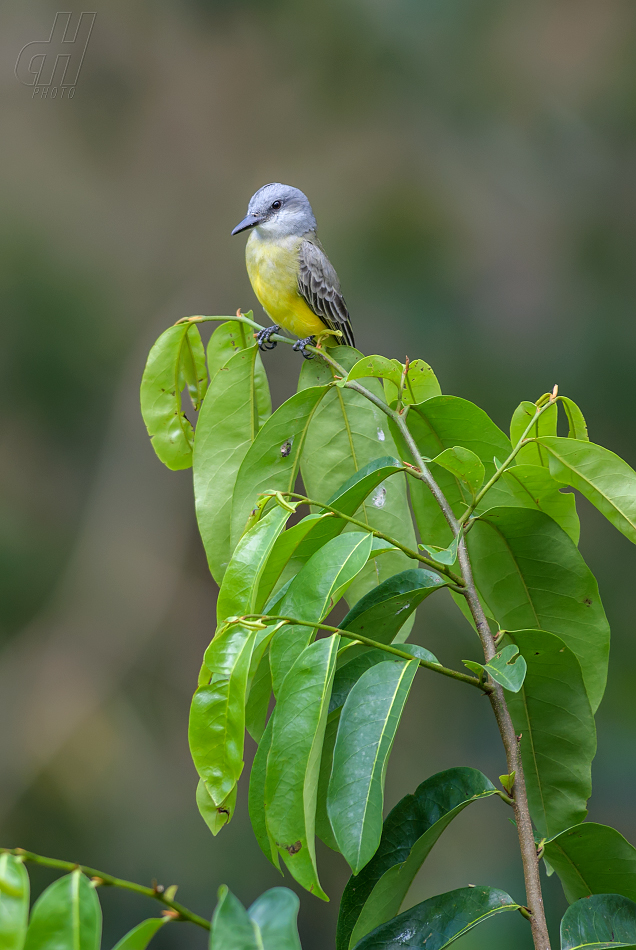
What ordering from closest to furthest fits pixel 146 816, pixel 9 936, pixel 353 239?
pixel 9 936 → pixel 146 816 → pixel 353 239

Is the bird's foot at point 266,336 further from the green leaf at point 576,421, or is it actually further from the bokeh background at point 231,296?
the bokeh background at point 231,296

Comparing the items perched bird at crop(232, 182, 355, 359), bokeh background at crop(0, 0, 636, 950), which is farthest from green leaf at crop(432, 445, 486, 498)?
bokeh background at crop(0, 0, 636, 950)

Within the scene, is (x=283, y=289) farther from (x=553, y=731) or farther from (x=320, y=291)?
(x=553, y=731)

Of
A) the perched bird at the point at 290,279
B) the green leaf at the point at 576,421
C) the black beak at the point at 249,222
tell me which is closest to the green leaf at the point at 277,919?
the green leaf at the point at 576,421

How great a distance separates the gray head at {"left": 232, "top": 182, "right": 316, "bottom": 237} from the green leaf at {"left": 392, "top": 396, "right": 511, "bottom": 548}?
84 cm

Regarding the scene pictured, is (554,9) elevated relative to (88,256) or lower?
elevated

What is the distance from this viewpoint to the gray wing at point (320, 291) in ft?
4.78

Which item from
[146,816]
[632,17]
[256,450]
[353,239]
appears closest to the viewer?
[256,450]

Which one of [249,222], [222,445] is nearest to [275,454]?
[222,445]

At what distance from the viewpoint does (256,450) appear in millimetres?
759

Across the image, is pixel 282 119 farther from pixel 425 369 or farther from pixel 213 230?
pixel 425 369

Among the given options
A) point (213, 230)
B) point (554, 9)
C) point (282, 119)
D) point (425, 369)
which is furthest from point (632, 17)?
point (425, 369)

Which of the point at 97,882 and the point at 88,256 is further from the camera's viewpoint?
→ the point at 88,256

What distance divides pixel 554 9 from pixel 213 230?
1.78 m
